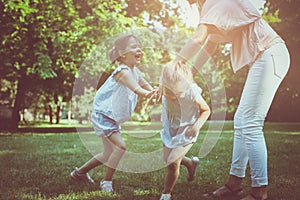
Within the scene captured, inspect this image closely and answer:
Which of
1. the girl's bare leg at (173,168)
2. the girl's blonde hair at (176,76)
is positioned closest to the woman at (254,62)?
the girl's blonde hair at (176,76)

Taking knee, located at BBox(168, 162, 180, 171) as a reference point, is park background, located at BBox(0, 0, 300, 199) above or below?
above

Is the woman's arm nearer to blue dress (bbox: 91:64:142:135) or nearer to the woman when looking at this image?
the woman

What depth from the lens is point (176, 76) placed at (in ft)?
9.28

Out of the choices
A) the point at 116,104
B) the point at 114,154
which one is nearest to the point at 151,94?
the point at 116,104

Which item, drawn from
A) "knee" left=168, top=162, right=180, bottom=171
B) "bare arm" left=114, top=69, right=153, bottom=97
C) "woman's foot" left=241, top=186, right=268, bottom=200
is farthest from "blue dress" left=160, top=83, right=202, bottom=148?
"woman's foot" left=241, top=186, right=268, bottom=200

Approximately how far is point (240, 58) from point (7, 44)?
11.2 meters

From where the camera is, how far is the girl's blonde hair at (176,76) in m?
2.77

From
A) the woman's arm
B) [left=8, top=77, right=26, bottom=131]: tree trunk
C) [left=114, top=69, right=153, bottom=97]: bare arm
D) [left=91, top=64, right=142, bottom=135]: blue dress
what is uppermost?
the woman's arm

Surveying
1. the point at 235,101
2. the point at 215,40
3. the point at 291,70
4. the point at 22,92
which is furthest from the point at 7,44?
the point at 235,101

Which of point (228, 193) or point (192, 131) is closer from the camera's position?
point (192, 131)

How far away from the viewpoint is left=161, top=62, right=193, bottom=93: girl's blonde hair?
2.77 metres

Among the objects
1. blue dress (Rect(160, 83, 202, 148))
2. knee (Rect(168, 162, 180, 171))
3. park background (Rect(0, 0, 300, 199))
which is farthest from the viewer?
park background (Rect(0, 0, 300, 199))

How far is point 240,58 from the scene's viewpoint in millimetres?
2932

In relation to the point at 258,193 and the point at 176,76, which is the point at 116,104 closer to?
the point at 176,76
